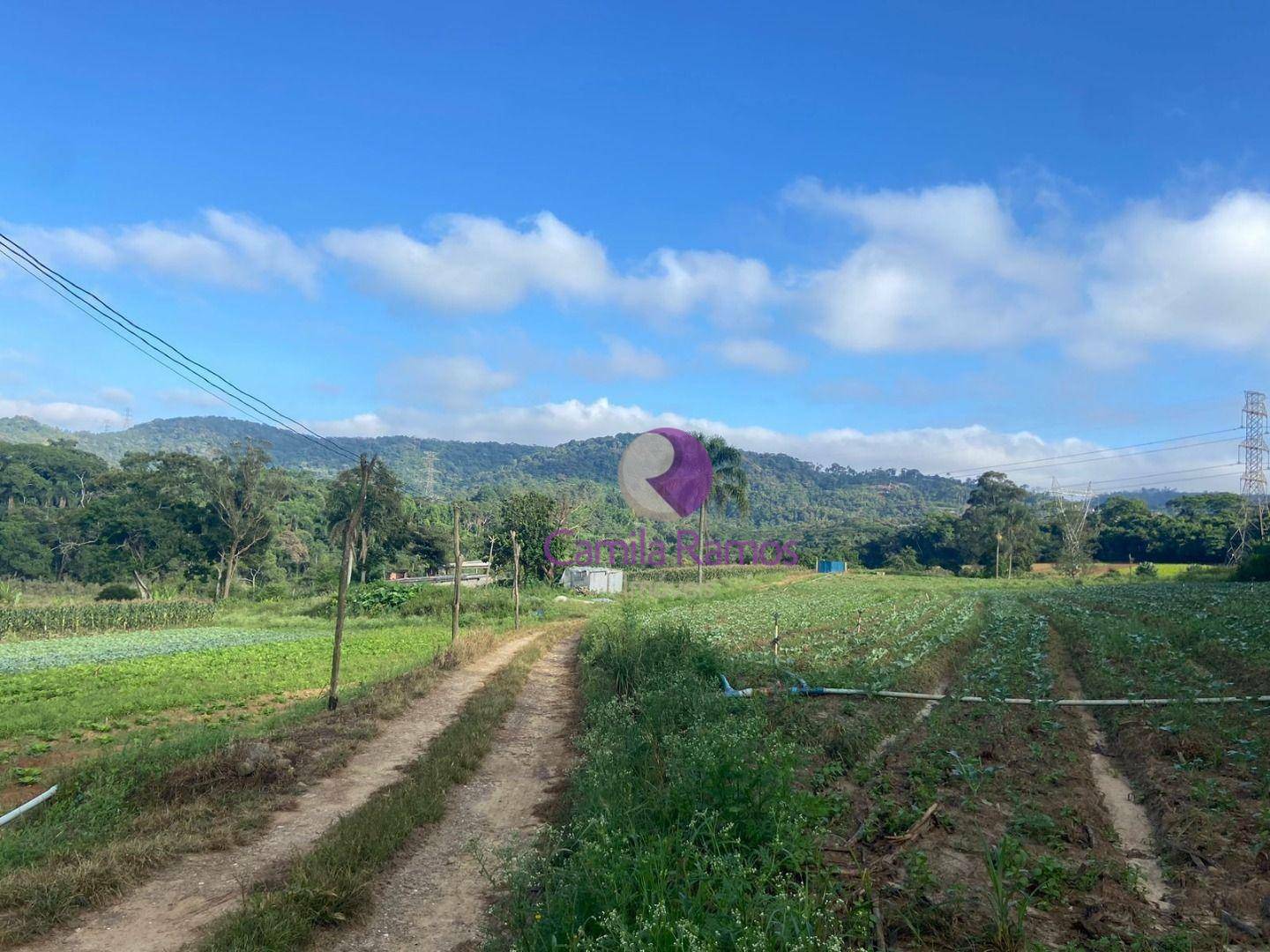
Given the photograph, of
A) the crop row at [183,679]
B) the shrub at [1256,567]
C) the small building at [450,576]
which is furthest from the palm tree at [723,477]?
the shrub at [1256,567]

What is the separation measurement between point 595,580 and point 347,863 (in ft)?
135

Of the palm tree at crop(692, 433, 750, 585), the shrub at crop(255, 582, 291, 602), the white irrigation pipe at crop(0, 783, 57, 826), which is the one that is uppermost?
the palm tree at crop(692, 433, 750, 585)

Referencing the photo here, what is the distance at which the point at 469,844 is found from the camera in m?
5.96

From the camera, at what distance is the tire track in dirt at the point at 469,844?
584cm

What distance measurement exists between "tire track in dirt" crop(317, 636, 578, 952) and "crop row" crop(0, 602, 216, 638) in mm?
31915

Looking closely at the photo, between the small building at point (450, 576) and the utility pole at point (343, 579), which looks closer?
the utility pole at point (343, 579)

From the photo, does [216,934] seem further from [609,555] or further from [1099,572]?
[1099,572]

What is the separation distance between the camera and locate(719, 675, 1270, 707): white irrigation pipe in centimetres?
1202

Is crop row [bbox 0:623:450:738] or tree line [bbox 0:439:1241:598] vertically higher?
tree line [bbox 0:439:1241:598]

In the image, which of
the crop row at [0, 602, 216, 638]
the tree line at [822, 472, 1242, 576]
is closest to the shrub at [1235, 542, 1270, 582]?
the tree line at [822, 472, 1242, 576]

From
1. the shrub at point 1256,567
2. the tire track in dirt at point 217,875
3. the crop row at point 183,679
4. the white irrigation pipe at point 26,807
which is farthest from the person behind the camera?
the shrub at point 1256,567

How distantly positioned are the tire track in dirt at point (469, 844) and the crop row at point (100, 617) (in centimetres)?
3191

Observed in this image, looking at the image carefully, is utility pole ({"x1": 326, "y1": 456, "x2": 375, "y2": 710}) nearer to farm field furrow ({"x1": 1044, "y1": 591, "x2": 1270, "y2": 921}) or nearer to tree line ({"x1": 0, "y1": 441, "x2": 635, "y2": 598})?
farm field furrow ({"x1": 1044, "y1": 591, "x2": 1270, "y2": 921})

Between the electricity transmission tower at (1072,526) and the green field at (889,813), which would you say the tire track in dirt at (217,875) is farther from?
the electricity transmission tower at (1072,526)
